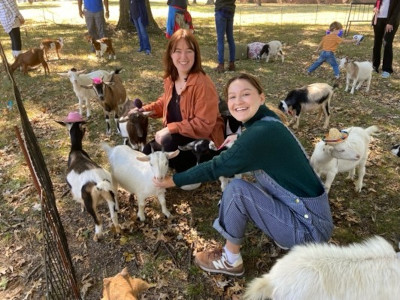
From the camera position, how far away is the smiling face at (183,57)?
3.55 m

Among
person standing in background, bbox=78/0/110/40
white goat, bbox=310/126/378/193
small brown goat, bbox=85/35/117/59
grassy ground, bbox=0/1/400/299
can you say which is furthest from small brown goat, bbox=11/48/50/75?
white goat, bbox=310/126/378/193

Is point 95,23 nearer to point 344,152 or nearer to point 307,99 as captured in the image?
point 307,99

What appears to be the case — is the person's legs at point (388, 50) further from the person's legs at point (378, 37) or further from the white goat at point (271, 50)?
the white goat at point (271, 50)

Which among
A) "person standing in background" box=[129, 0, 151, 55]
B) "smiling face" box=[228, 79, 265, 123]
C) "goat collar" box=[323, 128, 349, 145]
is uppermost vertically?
"person standing in background" box=[129, 0, 151, 55]

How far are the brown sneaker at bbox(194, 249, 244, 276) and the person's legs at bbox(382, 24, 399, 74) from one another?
747cm

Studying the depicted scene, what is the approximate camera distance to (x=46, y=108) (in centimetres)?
697

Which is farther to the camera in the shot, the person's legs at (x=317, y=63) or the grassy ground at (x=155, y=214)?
the person's legs at (x=317, y=63)

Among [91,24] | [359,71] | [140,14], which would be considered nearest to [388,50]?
[359,71]

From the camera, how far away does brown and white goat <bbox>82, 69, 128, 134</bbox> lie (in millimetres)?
5301

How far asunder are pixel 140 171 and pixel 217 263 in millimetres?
1322

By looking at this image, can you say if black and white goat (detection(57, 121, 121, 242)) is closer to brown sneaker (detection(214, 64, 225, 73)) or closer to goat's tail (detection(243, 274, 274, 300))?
goat's tail (detection(243, 274, 274, 300))

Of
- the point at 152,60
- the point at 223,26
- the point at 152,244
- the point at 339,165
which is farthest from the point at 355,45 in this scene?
the point at 152,244

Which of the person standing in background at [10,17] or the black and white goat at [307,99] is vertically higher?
the person standing in background at [10,17]

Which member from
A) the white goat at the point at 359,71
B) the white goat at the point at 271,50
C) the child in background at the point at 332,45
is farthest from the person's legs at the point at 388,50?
the white goat at the point at 271,50
